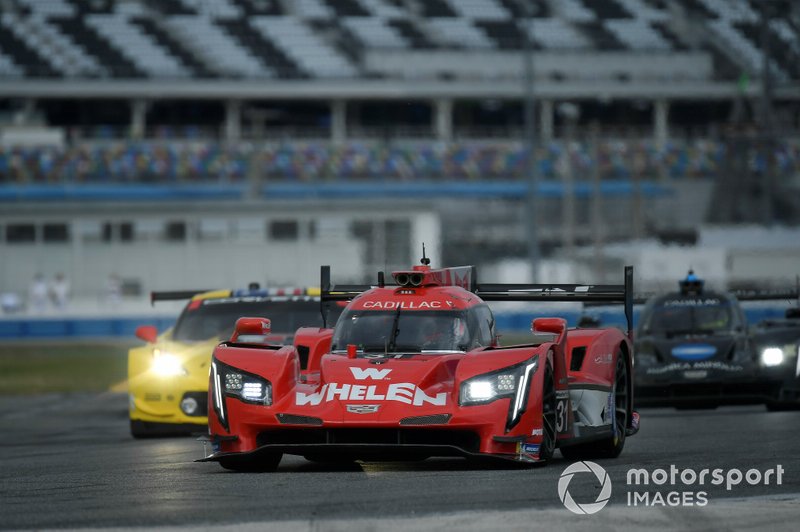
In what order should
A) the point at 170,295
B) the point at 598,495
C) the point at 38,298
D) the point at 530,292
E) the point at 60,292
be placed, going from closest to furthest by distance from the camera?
1. the point at 598,495
2. the point at 530,292
3. the point at 170,295
4. the point at 38,298
5. the point at 60,292

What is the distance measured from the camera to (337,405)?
376 inches

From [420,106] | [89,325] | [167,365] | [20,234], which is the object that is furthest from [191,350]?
[420,106]

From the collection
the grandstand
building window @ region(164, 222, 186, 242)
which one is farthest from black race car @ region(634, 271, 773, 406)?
the grandstand

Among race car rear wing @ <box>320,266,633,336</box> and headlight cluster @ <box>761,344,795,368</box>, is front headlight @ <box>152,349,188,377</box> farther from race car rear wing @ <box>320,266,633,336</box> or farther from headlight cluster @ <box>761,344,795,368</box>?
headlight cluster @ <box>761,344,795,368</box>

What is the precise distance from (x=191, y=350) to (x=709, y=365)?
5526 millimetres

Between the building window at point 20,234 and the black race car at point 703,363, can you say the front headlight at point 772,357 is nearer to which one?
the black race car at point 703,363

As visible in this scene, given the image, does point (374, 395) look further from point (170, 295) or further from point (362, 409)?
point (170, 295)

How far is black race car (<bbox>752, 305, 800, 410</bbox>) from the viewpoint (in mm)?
17031

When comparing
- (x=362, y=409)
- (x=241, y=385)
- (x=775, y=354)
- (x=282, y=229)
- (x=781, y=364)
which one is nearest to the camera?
(x=362, y=409)

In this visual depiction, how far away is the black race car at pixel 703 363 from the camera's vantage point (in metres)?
17.0

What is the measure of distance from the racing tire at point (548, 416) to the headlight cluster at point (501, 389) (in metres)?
0.26

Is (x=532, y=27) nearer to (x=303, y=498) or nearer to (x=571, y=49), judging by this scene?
(x=571, y=49)

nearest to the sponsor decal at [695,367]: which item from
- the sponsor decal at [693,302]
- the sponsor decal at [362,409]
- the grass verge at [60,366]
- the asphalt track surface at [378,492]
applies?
the sponsor decal at [693,302]

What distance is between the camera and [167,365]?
49.7 feet
